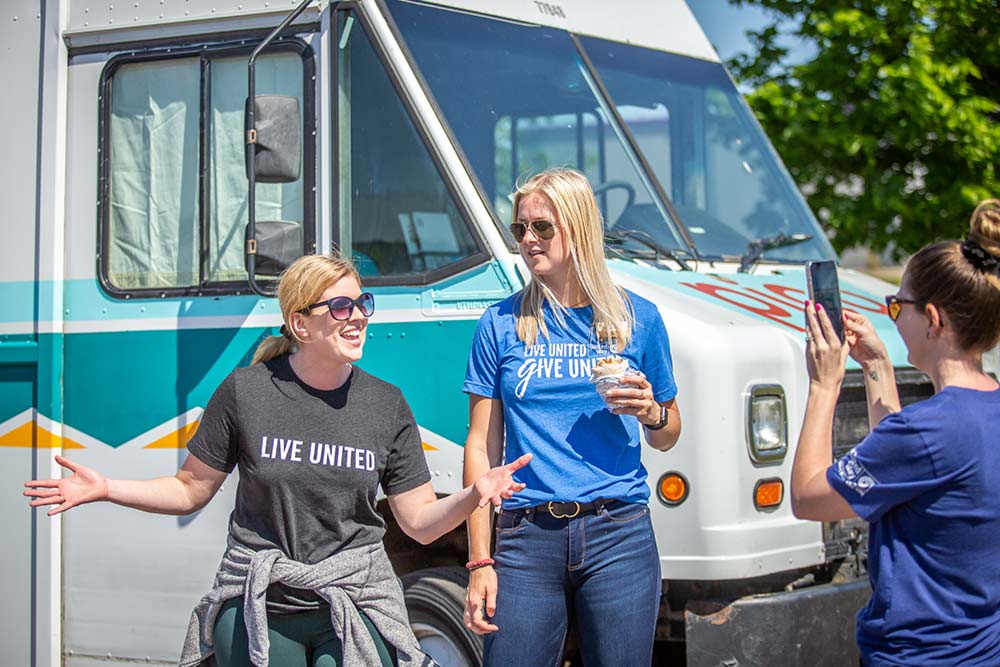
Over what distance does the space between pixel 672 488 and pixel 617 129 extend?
166cm

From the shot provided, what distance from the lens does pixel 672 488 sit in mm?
3971

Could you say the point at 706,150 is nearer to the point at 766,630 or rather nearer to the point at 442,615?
the point at 766,630

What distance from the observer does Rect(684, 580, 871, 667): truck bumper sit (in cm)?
394

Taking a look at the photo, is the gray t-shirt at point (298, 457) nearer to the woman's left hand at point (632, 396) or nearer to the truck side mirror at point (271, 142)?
the woman's left hand at point (632, 396)

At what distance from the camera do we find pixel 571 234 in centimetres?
330

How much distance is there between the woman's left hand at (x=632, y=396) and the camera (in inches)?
121

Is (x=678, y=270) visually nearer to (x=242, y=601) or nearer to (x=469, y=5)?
(x=469, y=5)

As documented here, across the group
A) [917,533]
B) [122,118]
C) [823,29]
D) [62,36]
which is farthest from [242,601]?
[823,29]

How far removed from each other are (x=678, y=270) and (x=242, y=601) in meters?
2.12

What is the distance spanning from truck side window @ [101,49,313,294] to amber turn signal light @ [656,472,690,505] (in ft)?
5.17

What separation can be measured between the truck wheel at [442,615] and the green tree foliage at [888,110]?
186 inches

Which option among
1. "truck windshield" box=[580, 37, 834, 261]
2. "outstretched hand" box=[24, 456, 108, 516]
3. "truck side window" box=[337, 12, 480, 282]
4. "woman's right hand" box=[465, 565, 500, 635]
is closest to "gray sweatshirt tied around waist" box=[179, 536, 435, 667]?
"woman's right hand" box=[465, 565, 500, 635]

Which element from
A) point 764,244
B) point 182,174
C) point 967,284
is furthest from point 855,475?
point 182,174

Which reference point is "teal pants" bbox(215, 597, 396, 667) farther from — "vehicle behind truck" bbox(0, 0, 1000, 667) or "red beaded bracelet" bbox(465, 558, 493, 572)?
"vehicle behind truck" bbox(0, 0, 1000, 667)
